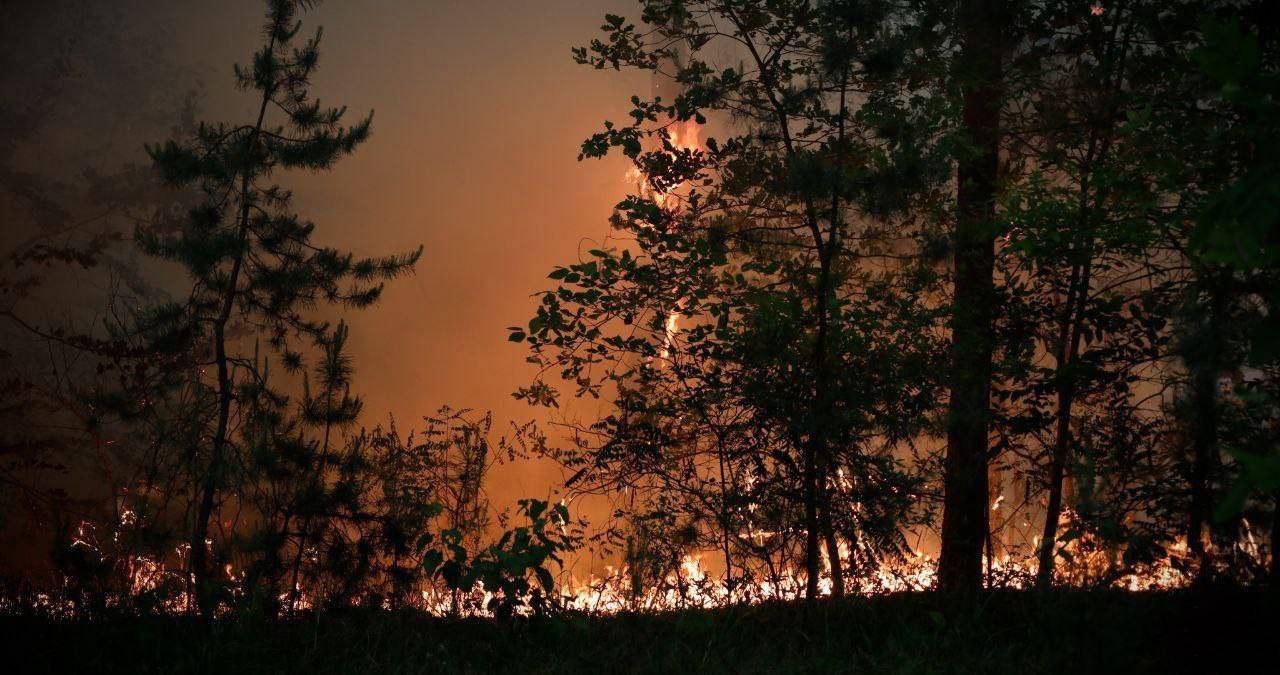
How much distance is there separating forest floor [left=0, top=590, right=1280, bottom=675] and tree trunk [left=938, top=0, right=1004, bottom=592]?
1586mm

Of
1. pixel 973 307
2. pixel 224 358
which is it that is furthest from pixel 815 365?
pixel 224 358

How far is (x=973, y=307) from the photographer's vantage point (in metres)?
5.48

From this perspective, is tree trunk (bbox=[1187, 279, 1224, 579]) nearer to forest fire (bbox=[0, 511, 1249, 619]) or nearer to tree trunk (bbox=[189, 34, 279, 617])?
forest fire (bbox=[0, 511, 1249, 619])

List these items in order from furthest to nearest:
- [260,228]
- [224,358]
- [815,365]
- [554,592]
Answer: [260,228] → [224,358] → [815,365] → [554,592]

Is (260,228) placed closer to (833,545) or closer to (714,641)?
(833,545)

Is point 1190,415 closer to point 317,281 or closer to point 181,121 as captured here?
point 317,281

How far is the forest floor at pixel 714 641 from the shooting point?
2.94m

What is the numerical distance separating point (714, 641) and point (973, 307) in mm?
2905

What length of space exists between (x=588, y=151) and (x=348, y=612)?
2392mm

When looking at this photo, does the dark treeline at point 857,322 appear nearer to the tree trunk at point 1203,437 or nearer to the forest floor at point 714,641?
the tree trunk at point 1203,437

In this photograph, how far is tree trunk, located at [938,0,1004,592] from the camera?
17.4 feet

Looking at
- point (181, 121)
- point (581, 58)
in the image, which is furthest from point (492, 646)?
point (181, 121)

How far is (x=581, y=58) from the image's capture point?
4.97 metres

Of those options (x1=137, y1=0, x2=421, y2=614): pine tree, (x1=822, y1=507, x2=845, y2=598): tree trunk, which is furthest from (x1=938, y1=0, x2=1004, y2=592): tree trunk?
(x1=137, y1=0, x2=421, y2=614): pine tree
